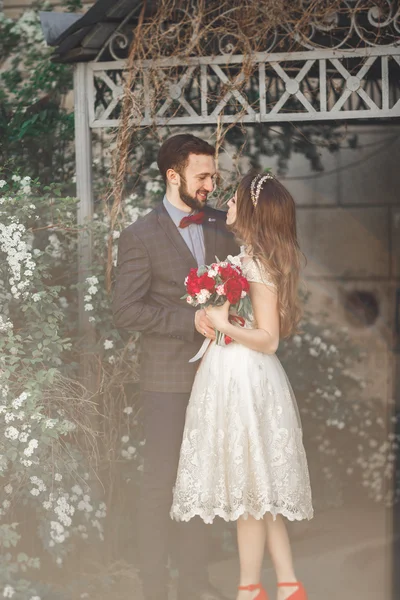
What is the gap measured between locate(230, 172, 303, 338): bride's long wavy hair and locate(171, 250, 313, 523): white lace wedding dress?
0.06 m

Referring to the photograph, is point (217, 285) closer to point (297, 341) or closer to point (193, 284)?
point (193, 284)

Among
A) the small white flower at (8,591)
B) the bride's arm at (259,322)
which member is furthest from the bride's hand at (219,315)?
the small white flower at (8,591)

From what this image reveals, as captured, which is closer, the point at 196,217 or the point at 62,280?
the point at 196,217

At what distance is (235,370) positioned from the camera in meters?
3.66

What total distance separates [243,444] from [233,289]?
2.11 feet

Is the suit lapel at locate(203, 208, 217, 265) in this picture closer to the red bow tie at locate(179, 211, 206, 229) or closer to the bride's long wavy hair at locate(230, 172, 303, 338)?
the red bow tie at locate(179, 211, 206, 229)

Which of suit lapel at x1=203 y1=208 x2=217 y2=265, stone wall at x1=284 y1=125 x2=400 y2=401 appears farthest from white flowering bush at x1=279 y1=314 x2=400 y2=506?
suit lapel at x1=203 y1=208 x2=217 y2=265

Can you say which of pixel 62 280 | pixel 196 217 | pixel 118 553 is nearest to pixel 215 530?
pixel 118 553

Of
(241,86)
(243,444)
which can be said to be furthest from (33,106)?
(243,444)

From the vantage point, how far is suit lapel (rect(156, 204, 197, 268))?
4027 mm

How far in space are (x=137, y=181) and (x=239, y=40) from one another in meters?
1.08

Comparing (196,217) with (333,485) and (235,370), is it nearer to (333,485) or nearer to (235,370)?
(235,370)

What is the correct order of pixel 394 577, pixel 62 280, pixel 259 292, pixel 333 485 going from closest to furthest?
pixel 259 292 → pixel 394 577 → pixel 62 280 → pixel 333 485

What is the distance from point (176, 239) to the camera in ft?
13.2
